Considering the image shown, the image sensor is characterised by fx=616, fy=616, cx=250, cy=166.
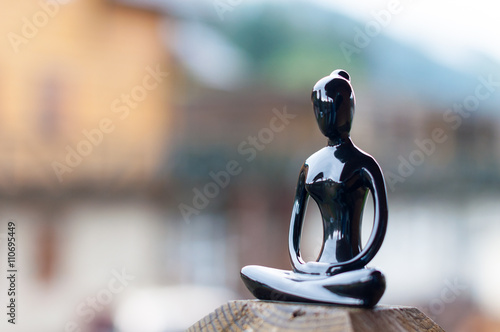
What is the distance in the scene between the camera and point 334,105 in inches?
38.5

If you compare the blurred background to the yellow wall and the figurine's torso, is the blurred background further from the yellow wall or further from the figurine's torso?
the figurine's torso

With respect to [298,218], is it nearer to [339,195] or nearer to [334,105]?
[339,195]

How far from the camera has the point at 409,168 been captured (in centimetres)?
650

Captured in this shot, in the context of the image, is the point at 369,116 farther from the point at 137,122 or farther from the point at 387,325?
the point at 387,325

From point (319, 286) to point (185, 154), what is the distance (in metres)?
5.10

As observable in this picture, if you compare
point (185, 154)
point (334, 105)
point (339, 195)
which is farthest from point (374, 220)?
point (185, 154)

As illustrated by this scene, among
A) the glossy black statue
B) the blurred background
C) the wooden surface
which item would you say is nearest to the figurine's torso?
the glossy black statue

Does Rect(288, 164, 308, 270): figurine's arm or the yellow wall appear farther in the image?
the yellow wall

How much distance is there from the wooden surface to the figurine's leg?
0.06ft

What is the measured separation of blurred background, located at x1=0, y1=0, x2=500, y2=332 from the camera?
5.22m

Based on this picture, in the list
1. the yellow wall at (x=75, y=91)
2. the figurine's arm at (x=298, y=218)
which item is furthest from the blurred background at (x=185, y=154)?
the figurine's arm at (x=298, y=218)

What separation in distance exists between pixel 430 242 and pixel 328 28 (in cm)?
272

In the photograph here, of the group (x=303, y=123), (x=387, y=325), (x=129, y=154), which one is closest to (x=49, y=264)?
(x=129, y=154)

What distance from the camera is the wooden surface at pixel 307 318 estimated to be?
78 cm
